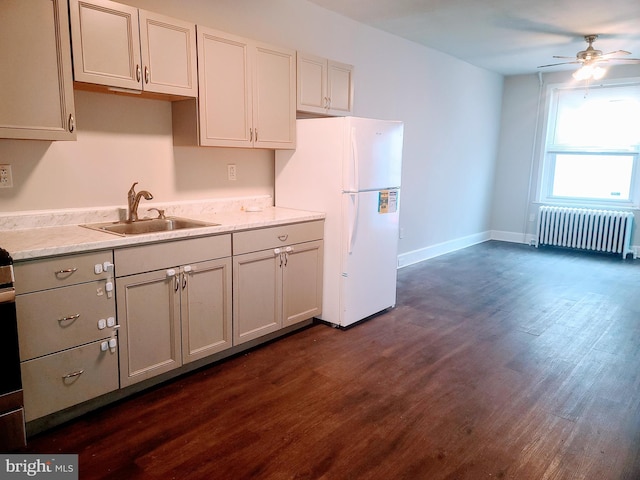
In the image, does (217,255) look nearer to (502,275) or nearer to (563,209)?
(502,275)

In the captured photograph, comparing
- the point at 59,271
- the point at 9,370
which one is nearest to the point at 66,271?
the point at 59,271

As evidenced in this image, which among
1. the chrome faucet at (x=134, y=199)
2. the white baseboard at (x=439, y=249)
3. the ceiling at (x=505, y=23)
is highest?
the ceiling at (x=505, y=23)

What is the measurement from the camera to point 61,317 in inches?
83.8

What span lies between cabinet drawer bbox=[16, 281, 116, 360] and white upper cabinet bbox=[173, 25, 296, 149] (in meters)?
1.18

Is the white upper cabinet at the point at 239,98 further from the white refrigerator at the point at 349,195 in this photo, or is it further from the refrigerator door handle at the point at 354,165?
the refrigerator door handle at the point at 354,165

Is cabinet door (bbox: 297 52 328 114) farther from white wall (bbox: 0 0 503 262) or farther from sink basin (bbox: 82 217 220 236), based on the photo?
sink basin (bbox: 82 217 220 236)

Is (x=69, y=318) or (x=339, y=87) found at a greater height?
(x=339, y=87)

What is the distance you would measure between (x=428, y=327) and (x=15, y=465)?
2750 mm

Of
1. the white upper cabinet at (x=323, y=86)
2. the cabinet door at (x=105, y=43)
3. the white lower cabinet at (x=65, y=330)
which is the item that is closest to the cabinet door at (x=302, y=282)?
the white upper cabinet at (x=323, y=86)

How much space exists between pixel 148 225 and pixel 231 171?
834mm

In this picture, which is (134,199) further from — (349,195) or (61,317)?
(349,195)

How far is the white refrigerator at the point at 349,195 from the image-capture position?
10.9ft

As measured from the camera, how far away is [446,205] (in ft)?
20.5

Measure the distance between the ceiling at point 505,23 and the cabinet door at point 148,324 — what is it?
9.04 ft
